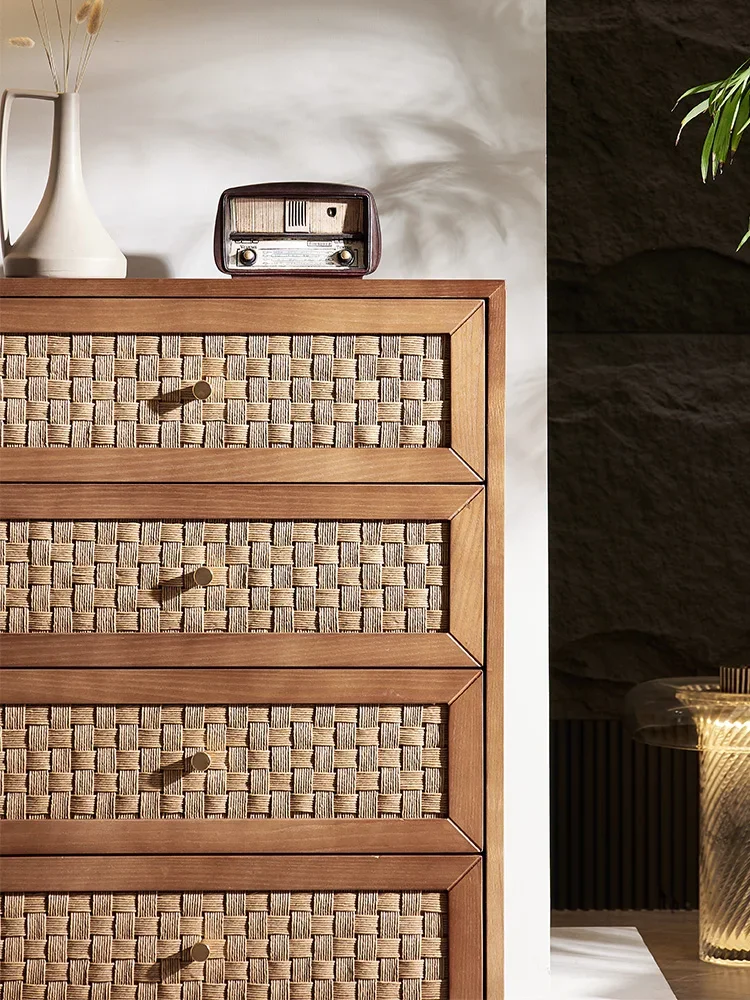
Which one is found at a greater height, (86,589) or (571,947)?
(86,589)

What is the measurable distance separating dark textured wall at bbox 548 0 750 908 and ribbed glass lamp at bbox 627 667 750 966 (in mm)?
342

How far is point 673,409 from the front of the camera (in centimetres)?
237

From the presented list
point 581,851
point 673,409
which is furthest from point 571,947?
point 673,409

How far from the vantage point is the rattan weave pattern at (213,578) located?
4.28ft

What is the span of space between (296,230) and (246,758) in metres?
0.72

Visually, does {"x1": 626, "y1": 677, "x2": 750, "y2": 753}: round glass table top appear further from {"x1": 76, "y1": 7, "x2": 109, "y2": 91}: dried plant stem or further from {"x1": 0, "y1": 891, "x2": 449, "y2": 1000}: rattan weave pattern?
{"x1": 76, "y1": 7, "x2": 109, "y2": 91}: dried plant stem

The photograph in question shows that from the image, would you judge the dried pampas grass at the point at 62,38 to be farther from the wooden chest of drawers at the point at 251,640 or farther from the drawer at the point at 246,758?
the drawer at the point at 246,758

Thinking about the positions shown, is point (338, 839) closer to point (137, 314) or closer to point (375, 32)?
point (137, 314)

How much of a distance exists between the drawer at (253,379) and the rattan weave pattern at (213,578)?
0.10 m

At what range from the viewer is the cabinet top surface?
1307 millimetres

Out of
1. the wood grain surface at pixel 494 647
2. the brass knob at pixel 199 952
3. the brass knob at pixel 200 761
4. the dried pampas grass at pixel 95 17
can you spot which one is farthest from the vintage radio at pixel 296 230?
the brass knob at pixel 199 952

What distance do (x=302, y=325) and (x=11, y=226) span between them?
2.18 feet

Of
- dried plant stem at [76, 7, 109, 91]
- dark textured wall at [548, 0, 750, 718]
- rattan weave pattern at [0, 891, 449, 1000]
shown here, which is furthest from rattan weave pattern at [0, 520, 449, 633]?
dark textured wall at [548, 0, 750, 718]

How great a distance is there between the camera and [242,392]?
1.31 meters
